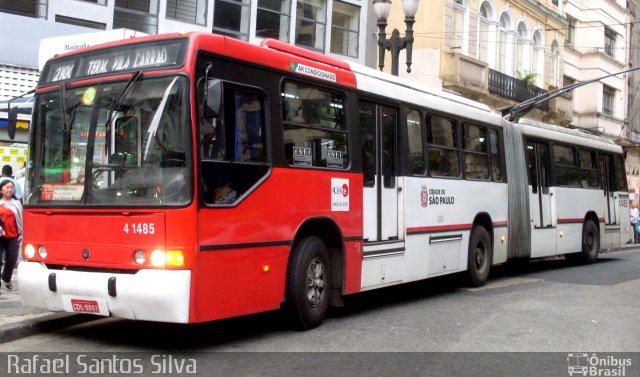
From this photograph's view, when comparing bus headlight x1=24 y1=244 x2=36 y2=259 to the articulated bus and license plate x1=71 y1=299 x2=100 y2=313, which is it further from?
license plate x1=71 y1=299 x2=100 y2=313

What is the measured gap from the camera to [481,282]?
12.4 meters

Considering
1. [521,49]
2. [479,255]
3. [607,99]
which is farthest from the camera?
[607,99]

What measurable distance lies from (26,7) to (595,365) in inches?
590

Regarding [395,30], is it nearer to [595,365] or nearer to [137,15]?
[137,15]

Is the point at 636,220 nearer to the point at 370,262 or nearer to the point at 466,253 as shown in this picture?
the point at 466,253

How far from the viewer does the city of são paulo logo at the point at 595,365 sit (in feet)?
21.5

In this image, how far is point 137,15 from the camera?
1889cm

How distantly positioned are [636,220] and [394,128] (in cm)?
2223

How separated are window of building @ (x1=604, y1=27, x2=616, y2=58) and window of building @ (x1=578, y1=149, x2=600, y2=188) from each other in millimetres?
25165

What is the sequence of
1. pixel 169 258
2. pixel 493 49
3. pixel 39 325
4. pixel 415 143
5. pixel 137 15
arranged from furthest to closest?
pixel 493 49 → pixel 137 15 → pixel 415 143 → pixel 39 325 → pixel 169 258

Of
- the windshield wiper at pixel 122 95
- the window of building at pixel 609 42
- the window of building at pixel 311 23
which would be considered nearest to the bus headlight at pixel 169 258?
the windshield wiper at pixel 122 95

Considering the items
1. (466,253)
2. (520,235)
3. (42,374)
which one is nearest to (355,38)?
(520,235)

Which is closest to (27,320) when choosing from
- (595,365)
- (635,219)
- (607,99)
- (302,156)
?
(302,156)

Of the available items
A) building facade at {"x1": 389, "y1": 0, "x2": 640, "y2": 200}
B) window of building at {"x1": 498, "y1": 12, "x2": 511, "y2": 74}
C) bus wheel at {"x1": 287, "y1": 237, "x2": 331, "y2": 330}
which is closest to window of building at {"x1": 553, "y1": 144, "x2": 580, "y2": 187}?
bus wheel at {"x1": 287, "y1": 237, "x2": 331, "y2": 330}
